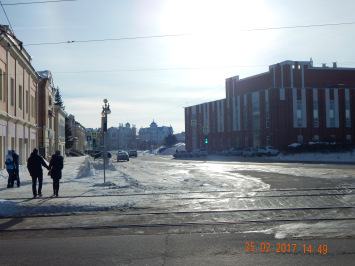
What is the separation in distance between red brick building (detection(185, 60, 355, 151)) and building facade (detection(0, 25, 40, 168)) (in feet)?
88.0

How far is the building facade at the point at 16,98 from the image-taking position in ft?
73.5

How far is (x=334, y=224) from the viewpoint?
7848 mm

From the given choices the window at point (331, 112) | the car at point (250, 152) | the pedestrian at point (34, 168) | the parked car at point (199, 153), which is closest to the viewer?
the pedestrian at point (34, 168)

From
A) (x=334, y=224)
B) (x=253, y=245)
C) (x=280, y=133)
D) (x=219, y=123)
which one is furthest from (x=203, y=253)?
(x=219, y=123)

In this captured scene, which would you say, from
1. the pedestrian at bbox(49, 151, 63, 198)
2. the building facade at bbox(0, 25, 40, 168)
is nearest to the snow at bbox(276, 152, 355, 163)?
the building facade at bbox(0, 25, 40, 168)

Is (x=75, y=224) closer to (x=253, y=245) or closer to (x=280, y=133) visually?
(x=253, y=245)

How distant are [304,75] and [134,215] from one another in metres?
61.8

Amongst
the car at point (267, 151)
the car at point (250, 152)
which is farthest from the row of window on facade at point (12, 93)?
the car at point (267, 151)

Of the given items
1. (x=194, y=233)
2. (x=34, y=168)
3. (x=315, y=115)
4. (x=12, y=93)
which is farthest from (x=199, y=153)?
(x=194, y=233)

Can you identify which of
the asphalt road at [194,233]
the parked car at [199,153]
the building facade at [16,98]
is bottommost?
the asphalt road at [194,233]
